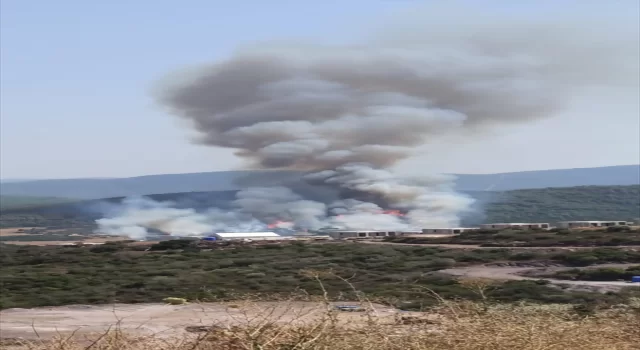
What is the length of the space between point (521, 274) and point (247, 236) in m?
55.2

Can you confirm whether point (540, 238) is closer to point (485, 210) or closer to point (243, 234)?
point (243, 234)

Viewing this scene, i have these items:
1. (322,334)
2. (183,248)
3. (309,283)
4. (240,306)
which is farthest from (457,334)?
(183,248)

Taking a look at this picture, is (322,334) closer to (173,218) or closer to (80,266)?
(80,266)

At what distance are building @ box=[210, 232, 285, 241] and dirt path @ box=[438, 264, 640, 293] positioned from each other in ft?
152

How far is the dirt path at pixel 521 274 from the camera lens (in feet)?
146

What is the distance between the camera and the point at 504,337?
12.3m

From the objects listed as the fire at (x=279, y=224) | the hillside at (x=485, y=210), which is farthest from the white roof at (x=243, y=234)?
the hillside at (x=485, y=210)

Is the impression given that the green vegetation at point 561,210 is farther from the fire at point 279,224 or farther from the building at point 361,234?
the building at point 361,234

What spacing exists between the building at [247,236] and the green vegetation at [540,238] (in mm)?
14930

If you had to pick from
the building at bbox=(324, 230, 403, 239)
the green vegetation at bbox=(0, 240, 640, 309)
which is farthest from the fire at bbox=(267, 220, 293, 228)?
the green vegetation at bbox=(0, 240, 640, 309)

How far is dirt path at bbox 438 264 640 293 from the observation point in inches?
1756

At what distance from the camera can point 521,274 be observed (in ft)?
182

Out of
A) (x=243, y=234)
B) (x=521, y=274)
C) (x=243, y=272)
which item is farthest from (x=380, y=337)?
(x=243, y=234)

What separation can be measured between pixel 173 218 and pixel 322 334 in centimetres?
11188
